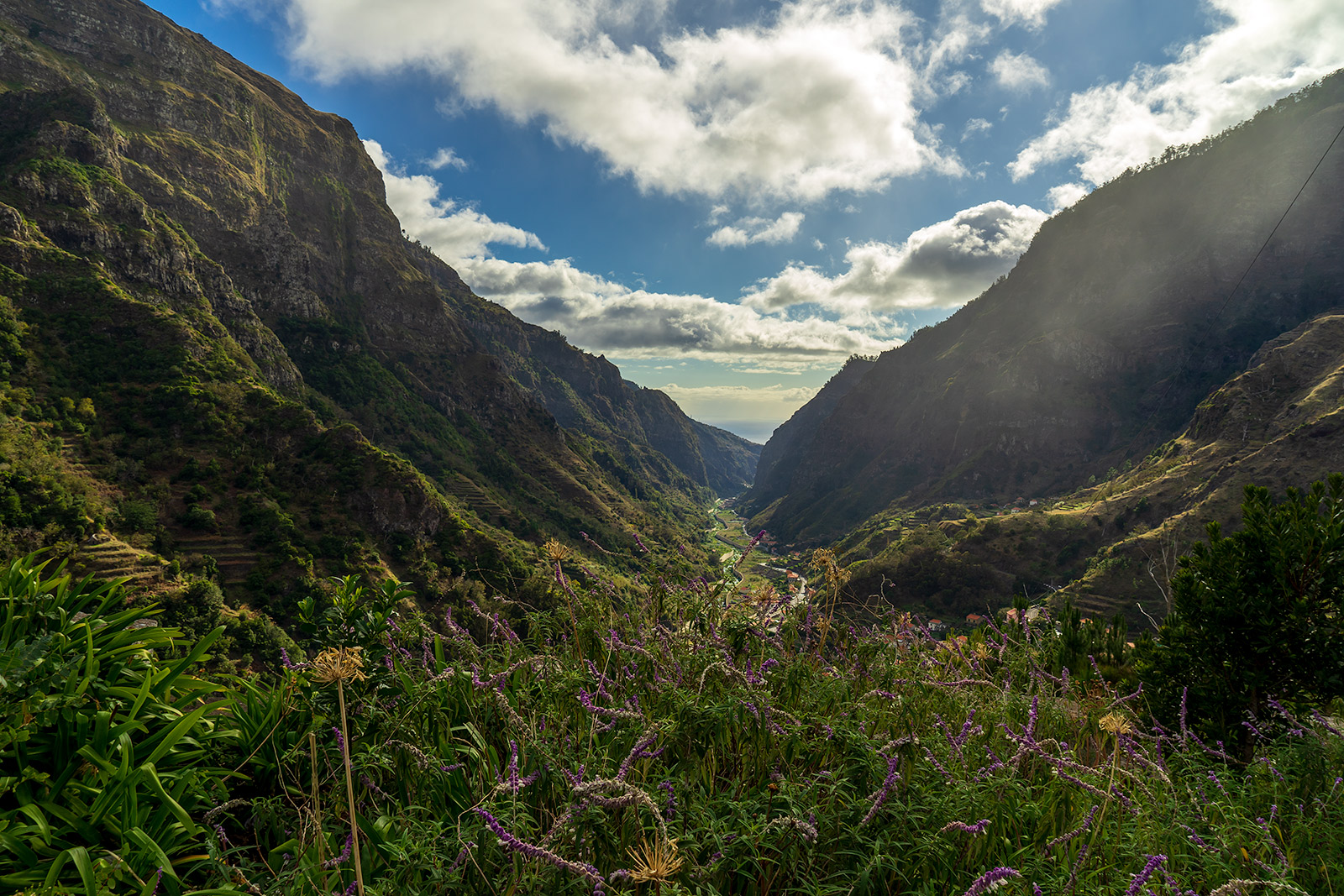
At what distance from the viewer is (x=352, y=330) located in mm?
151625

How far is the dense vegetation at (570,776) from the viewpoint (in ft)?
7.31

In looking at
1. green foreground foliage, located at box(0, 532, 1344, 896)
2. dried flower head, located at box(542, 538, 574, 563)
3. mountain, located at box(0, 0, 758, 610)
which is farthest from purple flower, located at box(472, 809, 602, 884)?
mountain, located at box(0, 0, 758, 610)

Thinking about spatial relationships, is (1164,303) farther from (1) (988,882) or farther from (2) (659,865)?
(2) (659,865)

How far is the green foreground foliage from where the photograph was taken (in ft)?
7.29

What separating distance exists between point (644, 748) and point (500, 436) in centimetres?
16527

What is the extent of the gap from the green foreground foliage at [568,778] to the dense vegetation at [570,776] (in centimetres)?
2

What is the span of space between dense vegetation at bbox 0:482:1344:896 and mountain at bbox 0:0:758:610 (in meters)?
9.34

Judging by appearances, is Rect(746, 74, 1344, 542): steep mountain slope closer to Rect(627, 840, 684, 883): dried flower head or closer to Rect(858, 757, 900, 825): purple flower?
Rect(858, 757, 900, 825): purple flower

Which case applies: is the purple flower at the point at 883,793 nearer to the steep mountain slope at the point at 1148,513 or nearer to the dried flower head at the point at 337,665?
the dried flower head at the point at 337,665

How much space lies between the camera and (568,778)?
249 cm

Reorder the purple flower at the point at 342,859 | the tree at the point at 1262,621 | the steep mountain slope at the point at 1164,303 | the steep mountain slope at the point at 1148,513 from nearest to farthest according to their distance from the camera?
the purple flower at the point at 342,859 → the tree at the point at 1262,621 → the steep mountain slope at the point at 1148,513 → the steep mountain slope at the point at 1164,303

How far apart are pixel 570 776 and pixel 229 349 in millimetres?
120089

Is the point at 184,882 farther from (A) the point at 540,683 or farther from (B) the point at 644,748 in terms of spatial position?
(B) the point at 644,748

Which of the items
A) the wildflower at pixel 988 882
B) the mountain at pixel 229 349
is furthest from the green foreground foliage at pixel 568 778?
the mountain at pixel 229 349
